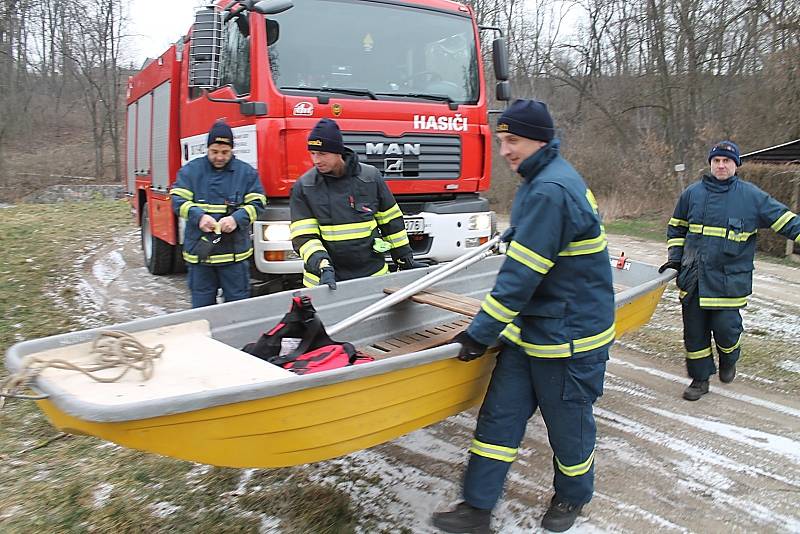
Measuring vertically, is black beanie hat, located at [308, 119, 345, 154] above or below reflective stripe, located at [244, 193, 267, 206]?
above

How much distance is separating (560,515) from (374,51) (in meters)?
4.02

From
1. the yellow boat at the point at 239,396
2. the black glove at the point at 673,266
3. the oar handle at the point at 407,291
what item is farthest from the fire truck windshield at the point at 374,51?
the black glove at the point at 673,266

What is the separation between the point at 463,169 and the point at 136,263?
582cm

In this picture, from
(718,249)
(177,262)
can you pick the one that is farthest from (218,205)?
(177,262)

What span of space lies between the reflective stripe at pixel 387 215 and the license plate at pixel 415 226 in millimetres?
Answer: 1362

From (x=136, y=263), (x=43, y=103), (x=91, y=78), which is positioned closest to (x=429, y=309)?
(x=136, y=263)

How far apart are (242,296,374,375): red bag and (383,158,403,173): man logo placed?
2.38 meters

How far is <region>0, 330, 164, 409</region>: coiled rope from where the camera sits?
2.45m

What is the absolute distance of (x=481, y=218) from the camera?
6.02 meters

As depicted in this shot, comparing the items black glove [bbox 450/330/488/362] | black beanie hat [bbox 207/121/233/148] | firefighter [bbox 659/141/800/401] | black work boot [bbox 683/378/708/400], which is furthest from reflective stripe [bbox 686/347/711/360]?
black beanie hat [bbox 207/121/233/148]

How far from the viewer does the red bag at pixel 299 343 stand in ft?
10.8

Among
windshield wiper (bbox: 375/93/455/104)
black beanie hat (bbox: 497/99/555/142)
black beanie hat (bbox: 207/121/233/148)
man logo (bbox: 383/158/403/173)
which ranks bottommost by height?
black beanie hat (bbox: 497/99/555/142)

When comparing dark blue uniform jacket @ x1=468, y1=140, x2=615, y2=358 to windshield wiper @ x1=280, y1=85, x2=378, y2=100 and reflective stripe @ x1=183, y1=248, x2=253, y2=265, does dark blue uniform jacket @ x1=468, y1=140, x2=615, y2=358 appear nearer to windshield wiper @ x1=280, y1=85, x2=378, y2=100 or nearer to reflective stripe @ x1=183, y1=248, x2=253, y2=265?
reflective stripe @ x1=183, y1=248, x2=253, y2=265

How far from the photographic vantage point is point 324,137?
3789mm
